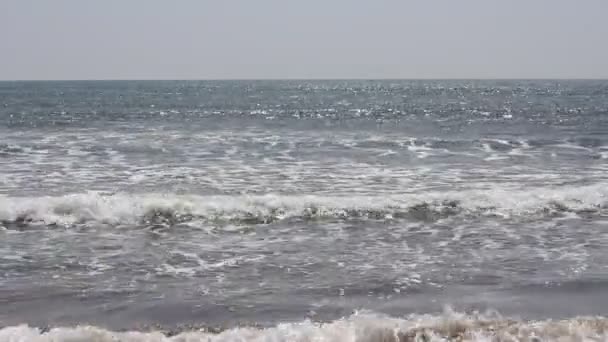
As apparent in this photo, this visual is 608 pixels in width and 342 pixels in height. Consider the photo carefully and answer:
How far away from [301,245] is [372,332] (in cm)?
461

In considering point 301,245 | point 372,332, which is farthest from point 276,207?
point 372,332

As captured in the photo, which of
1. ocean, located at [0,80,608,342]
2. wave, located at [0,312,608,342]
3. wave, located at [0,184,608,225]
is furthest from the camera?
wave, located at [0,184,608,225]

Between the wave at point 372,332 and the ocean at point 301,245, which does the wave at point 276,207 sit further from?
the wave at point 372,332

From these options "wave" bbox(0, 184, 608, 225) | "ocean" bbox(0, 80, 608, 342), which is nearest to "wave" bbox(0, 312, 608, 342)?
"ocean" bbox(0, 80, 608, 342)

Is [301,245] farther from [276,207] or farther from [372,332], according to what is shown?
[372,332]

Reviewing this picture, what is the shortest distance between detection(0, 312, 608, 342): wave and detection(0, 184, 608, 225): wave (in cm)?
644

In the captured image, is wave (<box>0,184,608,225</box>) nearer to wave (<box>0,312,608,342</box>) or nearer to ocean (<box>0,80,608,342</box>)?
ocean (<box>0,80,608,342</box>)

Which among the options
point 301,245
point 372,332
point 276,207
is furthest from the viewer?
point 276,207

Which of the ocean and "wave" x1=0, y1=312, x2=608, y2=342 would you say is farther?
the ocean

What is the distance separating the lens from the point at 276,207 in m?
14.4

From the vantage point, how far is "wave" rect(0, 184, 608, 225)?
13555mm

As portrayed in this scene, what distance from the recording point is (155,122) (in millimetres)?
43500

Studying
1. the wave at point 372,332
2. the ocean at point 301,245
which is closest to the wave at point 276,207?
the ocean at point 301,245

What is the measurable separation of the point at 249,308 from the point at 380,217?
19.9 feet
